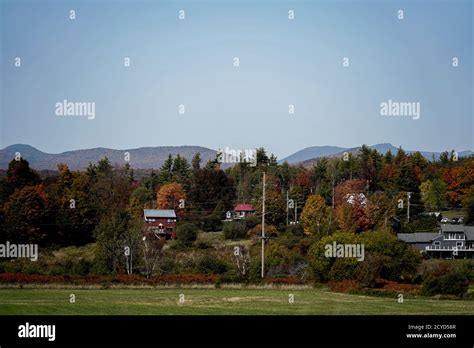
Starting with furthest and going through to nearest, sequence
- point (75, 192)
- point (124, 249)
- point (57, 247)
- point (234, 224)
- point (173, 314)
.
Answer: point (234, 224), point (75, 192), point (57, 247), point (124, 249), point (173, 314)

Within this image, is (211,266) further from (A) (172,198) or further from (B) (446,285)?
(B) (446,285)

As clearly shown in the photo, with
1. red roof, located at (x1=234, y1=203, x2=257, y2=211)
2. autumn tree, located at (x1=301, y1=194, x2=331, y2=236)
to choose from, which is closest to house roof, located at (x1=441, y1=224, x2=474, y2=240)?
autumn tree, located at (x1=301, y1=194, x2=331, y2=236)

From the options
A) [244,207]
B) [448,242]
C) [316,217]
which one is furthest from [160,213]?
[448,242]

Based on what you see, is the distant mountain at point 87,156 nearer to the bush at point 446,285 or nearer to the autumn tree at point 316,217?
the autumn tree at point 316,217

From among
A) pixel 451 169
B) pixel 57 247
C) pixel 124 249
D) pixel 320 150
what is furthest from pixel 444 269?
pixel 57 247

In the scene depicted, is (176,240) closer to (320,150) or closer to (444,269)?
(320,150)

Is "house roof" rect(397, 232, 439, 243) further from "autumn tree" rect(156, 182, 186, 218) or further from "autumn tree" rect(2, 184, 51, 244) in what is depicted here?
"autumn tree" rect(2, 184, 51, 244)
